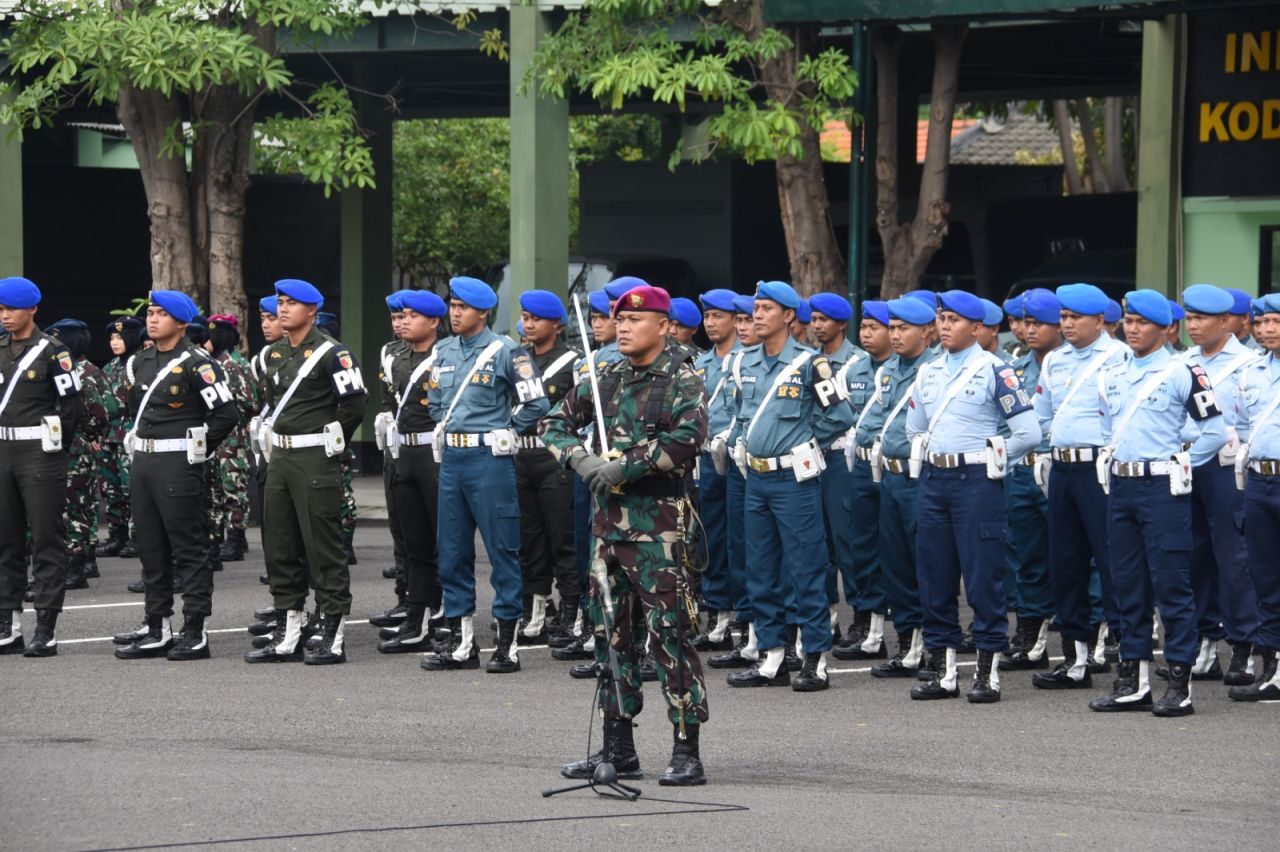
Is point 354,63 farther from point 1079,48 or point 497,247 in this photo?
point 497,247

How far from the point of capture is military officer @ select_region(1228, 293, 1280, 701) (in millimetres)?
10797

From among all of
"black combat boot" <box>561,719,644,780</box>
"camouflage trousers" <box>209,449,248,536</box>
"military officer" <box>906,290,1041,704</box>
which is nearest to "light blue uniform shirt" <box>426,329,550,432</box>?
"military officer" <box>906,290,1041,704</box>

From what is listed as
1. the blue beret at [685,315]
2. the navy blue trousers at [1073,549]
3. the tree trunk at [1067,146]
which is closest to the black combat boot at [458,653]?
the blue beret at [685,315]

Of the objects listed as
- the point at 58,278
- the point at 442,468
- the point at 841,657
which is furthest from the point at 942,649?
the point at 58,278

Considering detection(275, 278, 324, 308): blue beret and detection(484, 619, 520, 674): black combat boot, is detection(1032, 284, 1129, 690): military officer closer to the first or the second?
detection(484, 619, 520, 674): black combat boot

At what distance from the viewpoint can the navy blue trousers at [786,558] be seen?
10906mm

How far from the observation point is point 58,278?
2836 centimetres

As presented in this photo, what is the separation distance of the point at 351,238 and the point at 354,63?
7.66 ft

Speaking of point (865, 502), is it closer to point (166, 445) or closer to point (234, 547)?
point (166, 445)

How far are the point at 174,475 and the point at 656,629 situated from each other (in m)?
4.45

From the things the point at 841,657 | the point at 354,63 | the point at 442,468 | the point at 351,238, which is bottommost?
the point at 841,657

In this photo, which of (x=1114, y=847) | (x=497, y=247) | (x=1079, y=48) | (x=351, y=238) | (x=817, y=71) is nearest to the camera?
(x=1114, y=847)

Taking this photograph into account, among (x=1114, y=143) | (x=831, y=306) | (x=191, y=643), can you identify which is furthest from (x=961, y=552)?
(x=1114, y=143)

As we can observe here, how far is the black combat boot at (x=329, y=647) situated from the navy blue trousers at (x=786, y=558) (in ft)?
8.08
